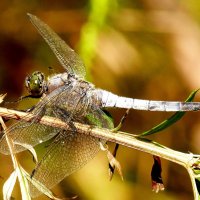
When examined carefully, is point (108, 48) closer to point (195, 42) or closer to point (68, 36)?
point (68, 36)

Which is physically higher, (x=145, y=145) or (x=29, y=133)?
(x=29, y=133)

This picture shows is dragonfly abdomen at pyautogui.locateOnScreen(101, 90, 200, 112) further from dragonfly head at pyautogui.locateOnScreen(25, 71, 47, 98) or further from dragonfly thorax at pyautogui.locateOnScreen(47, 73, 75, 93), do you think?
dragonfly head at pyautogui.locateOnScreen(25, 71, 47, 98)

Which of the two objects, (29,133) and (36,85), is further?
(36,85)

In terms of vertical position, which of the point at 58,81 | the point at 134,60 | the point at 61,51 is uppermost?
the point at 134,60

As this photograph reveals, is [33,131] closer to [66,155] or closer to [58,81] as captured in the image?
Answer: [66,155]

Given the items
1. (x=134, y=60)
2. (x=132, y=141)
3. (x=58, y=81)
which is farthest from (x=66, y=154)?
(x=134, y=60)

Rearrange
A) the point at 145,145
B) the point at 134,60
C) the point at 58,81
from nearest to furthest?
1. the point at 145,145
2. the point at 58,81
3. the point at 134,60

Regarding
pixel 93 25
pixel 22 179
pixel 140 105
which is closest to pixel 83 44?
pixel 93 25
